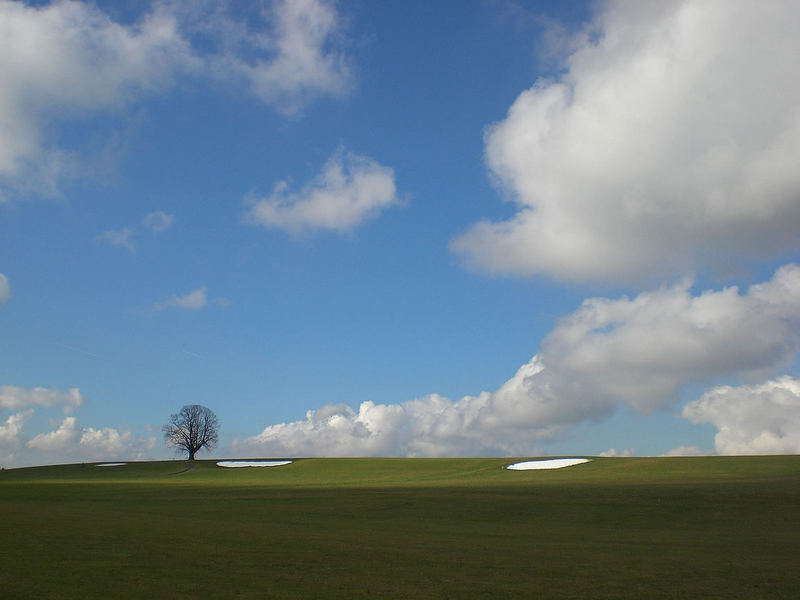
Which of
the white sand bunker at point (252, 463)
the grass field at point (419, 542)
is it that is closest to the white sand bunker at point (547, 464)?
the grass field at point (419, 542)

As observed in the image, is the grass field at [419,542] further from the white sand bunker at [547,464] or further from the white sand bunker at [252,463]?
the white sand bunker at [252,463]

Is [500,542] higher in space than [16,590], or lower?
lower

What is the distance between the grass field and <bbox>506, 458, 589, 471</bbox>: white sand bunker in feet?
75.9

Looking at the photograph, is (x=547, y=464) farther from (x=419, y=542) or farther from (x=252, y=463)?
(x=419, y=542)

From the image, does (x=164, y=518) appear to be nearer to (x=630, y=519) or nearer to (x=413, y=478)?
(x=630, y=519)

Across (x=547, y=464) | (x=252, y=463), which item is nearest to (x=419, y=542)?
(x=547, y=464)

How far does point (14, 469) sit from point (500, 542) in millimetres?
104496

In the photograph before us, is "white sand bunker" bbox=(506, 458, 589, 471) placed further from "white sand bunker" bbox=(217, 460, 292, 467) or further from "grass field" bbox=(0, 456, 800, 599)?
"white sand bunker" bbox=(217, 460, 292, 467)

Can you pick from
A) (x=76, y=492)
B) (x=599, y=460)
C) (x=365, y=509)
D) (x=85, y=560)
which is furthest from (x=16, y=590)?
(x=599, y=460)

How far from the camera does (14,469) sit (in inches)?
4013

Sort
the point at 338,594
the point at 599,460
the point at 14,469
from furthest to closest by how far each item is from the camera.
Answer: the point at 14,469
the point at 599,460
the point at 338,594

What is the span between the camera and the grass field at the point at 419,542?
1469cm

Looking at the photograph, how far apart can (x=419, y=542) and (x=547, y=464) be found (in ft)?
189

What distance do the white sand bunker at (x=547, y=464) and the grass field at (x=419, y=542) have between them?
75.9ft
